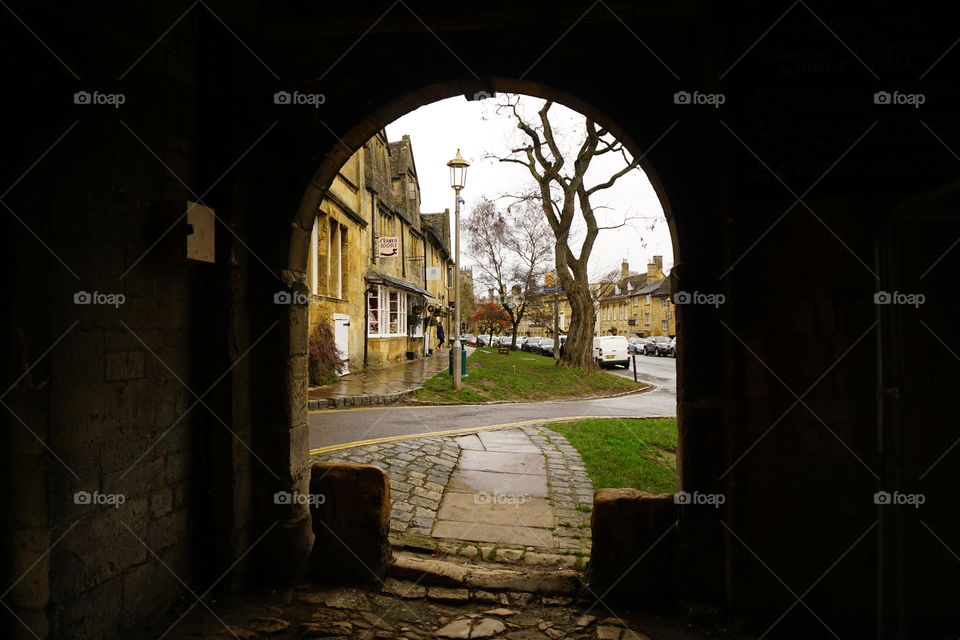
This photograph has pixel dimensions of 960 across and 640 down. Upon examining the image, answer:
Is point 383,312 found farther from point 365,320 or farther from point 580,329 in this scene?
point 580,329

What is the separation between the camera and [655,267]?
6253 cm

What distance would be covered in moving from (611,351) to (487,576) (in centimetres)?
2269

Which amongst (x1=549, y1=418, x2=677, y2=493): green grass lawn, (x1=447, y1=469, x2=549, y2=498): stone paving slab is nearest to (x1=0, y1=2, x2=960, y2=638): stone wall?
(x1=447, y1=469, x2=549, y2=498): stone paving slab

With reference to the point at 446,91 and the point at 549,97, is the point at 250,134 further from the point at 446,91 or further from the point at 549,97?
the point at 549,97

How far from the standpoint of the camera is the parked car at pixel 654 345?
38.5 metres

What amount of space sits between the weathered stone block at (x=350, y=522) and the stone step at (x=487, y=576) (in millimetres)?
182

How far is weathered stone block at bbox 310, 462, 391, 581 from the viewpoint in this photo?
3.42 m

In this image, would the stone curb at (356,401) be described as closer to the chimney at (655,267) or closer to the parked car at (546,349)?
the parked car at (546,349)

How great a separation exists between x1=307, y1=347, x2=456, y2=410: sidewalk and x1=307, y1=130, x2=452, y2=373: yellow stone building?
46.0 inches

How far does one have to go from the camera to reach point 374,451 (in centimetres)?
598

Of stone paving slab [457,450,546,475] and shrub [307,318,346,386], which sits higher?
shrub [307,318,346,386]

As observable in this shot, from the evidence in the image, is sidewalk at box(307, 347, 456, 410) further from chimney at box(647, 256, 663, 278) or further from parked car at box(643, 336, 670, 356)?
chimney at box(647, 256, 663, 278)

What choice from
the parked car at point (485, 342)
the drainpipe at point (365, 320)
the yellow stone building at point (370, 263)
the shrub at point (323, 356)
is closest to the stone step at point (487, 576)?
the shrub at point (323, 356)

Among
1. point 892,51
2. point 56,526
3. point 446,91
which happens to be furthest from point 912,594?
point 56,526
